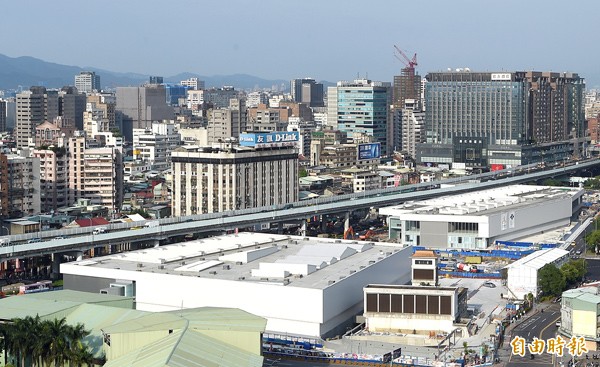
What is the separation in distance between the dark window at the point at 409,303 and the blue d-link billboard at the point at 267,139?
90.0 feet

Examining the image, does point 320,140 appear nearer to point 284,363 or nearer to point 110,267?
point 110,267

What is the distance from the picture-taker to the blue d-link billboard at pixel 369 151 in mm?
75625

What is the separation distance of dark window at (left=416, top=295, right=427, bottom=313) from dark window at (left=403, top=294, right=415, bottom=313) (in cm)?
15

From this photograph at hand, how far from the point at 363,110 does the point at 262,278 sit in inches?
2437

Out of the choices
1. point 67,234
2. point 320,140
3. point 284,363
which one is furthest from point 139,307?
point 320,140

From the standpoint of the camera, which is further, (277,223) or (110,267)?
(277,223)

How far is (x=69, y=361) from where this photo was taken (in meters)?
21.5

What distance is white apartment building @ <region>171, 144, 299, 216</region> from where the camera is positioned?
166 ft

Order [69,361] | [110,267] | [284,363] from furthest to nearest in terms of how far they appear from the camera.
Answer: [110,267]
[284,363]
[69,361]

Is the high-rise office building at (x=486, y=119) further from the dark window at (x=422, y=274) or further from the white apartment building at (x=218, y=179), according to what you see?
the dark window at (x=422, y=274)

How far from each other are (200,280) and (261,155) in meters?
25.4

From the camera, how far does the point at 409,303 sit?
2736 centimetres

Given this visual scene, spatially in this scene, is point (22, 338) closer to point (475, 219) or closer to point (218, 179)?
point (475, 219)

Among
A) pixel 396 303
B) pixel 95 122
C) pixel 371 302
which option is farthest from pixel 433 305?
pixel 95 122
